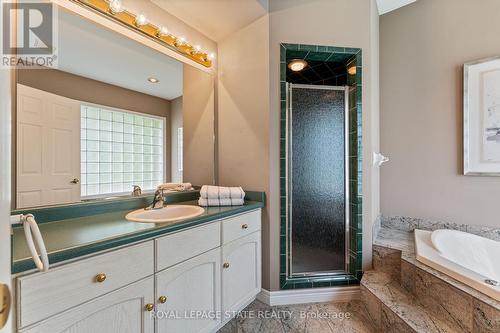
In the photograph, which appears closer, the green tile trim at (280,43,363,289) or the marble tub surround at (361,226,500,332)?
the marble tub surround at (361,226,500,332)

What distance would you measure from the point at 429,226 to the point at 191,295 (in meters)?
2.32

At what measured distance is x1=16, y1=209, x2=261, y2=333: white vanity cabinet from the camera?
2.46 feet

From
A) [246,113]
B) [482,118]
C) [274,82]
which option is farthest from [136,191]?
[482,118]

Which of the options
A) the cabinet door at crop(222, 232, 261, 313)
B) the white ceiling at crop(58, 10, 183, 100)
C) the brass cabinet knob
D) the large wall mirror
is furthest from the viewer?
the cabinet door at crop(222, 232, 261, 313)

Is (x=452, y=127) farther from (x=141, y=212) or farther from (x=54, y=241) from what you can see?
(x=54, y=241)

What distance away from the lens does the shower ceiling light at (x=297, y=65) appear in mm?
2096

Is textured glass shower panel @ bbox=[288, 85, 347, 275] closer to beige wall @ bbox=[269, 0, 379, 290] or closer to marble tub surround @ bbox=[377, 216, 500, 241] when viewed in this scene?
beige wall @ bbox=[269, 0, 379, 290]

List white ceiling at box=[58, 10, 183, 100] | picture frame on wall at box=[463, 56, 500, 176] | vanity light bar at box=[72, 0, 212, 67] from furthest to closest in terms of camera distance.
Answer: picture frame on wall at box=[463, 56, 500, 176], vanity light bar at box=[72, 0, 212, 67], white ceiling at box=[58, 10, 183, 100]

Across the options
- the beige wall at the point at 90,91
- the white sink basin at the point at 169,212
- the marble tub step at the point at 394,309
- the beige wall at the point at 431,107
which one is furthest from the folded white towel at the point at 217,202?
the beige wall at the point at 431,107

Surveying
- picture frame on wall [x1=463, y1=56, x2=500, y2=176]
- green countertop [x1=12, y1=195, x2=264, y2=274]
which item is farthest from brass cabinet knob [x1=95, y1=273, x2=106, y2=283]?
picture frame on wall [x1=463, y1=56, x2=500, y2=176]

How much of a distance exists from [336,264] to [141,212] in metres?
1.68

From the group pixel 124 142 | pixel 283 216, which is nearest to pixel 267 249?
pixel 283 216

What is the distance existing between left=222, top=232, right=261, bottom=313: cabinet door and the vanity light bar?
157 centimetres

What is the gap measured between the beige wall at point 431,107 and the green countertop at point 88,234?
207 centimetres
